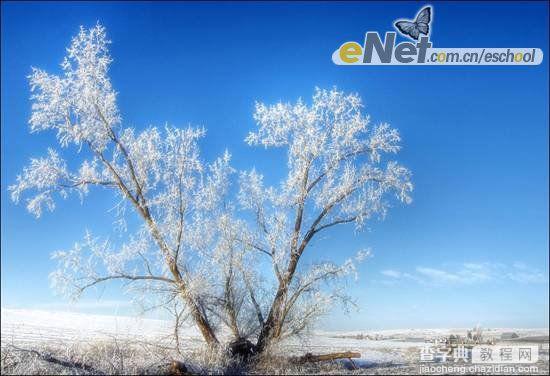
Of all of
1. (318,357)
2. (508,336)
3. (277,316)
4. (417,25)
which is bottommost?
(318,357)

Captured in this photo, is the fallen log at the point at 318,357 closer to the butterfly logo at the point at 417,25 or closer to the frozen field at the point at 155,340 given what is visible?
the frozen field at the point at 155,340

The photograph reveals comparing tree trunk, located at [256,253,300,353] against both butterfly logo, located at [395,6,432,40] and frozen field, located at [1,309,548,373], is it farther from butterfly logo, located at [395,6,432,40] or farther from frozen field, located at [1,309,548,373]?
butterfly logo, located at [395,6,432,40]

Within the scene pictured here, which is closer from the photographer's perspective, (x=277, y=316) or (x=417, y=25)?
(x=417, y=25)

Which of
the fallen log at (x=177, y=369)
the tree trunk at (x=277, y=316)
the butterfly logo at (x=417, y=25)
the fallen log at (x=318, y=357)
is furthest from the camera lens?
the tree trunk at (x=277, y=316)

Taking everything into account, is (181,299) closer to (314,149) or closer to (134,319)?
(134,319)

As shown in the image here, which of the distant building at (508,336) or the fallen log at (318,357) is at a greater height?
the distant building at (508,336)

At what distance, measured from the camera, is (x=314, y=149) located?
1436cm

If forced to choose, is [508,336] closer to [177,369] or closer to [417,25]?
[417,25]

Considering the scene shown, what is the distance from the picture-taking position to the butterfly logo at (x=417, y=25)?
12.7 m

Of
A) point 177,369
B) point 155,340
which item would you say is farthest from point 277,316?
point 177,369

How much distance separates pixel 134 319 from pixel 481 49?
11615 millimetres

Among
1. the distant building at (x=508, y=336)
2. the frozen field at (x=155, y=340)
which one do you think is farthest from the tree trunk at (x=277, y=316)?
the distant building at (x=508, y=336)

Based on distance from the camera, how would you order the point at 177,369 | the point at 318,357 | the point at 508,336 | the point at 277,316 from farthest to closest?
the point at 508,336, the point at 277,316, the point at 318,357, the point at 177,369

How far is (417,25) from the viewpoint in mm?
12852
